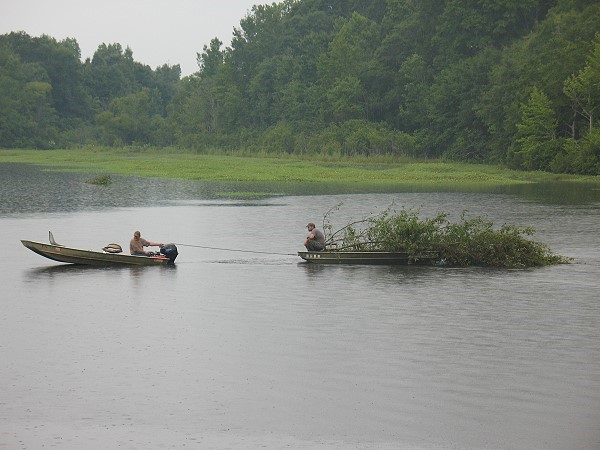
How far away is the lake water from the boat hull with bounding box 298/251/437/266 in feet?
1.44

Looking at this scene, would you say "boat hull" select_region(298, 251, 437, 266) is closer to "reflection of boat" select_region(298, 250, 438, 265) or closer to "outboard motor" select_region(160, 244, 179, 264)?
"reflection of boat" select_region(298, 250, 438, 265)

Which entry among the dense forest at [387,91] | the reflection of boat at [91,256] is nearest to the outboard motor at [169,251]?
the reflection of boat at [91,256]

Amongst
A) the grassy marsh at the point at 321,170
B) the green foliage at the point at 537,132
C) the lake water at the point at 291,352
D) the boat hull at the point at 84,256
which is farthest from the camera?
the grassy marsh at the point at 321,170

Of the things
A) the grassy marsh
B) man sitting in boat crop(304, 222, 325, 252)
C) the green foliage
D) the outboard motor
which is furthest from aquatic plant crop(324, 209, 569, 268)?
the green foliage

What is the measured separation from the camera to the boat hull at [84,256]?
40.2 m

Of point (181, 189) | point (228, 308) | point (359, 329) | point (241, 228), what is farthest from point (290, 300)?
point (181, 189)

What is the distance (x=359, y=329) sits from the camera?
29.0 meters

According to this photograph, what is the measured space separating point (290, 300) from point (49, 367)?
35.7 feet

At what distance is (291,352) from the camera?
26016 millimetres

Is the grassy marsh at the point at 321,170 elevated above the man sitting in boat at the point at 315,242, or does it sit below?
above

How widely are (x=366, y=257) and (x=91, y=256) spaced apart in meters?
10.8

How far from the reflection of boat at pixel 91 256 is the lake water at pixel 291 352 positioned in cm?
54

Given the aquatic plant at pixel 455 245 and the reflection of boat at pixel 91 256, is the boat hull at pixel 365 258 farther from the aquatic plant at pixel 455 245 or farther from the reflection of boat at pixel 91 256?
the reflection of boat at pixel 91 256

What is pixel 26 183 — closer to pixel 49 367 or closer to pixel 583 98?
pixel 583 98
